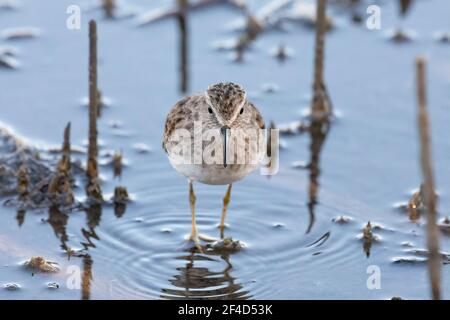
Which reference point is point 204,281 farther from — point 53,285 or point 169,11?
→ point 169,11

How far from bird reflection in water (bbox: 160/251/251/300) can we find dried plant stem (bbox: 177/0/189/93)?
→ 11.2 feet

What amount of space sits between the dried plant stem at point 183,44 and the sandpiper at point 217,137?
3182 mm

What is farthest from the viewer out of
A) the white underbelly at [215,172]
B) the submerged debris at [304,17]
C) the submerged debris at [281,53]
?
the submerged debris at [304,17]

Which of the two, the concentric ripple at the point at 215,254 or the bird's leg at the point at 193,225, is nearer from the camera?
the concentric ripple at the point at 215,254

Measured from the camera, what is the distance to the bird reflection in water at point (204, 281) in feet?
28.3

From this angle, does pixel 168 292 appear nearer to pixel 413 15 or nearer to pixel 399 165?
pixel 399 165

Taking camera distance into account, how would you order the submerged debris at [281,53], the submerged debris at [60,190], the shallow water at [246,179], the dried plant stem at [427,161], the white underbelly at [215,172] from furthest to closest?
the submerged debris at [281,53]
the submerged debris at [60,190]
the shallow water at [246,179]
the white underbelly at [215,172]
the dried plant stem at [427,161]

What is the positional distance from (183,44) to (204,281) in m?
5.09

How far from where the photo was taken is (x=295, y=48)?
13.4 metres

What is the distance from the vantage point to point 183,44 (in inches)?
523

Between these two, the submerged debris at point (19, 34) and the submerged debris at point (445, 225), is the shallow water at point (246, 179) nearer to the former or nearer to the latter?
the submerged debris at point (19, 34)

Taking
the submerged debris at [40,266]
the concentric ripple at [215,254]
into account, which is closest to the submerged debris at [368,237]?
the concentric ripple at [215,254]

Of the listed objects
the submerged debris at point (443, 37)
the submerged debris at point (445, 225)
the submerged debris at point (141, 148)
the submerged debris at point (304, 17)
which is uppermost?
the submerged debris at point (304, 17)

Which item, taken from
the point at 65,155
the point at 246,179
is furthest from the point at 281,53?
the point at 65,155
